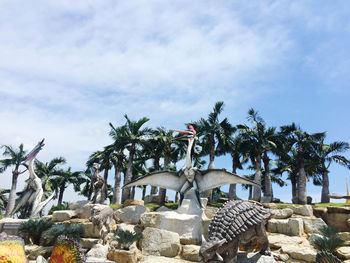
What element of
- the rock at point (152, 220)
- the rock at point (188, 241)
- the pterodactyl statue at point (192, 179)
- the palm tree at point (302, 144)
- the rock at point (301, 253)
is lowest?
the rock at point (188, 241)

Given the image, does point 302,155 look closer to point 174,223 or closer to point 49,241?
point 174,223

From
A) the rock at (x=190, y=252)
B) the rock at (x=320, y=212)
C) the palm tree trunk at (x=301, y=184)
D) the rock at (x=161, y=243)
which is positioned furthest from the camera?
the palm tree trunk at (x=301, y=184)

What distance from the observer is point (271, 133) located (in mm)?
24859

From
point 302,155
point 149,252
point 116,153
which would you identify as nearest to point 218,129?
point 302,155

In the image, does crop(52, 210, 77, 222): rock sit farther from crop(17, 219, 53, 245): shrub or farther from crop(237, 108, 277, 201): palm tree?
crop(237, 108, 277, 201): palm tree

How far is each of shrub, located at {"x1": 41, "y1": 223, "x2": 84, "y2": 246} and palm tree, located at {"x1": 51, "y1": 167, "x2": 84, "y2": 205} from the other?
2315 cm

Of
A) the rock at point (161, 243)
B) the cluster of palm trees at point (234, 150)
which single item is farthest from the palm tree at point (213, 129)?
the rock at point (161, 243)

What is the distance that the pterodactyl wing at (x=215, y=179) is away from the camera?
12.6 m

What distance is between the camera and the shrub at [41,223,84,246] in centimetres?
1130

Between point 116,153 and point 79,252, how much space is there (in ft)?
88.4

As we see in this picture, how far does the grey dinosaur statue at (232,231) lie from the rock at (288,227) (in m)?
4.40

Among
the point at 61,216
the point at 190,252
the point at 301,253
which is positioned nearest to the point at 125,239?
the point at 190,252

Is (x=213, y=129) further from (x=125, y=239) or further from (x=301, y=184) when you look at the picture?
(x=125, y=239)

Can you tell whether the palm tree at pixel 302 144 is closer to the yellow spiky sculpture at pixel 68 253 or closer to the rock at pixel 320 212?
the rock at pixel 320 212
